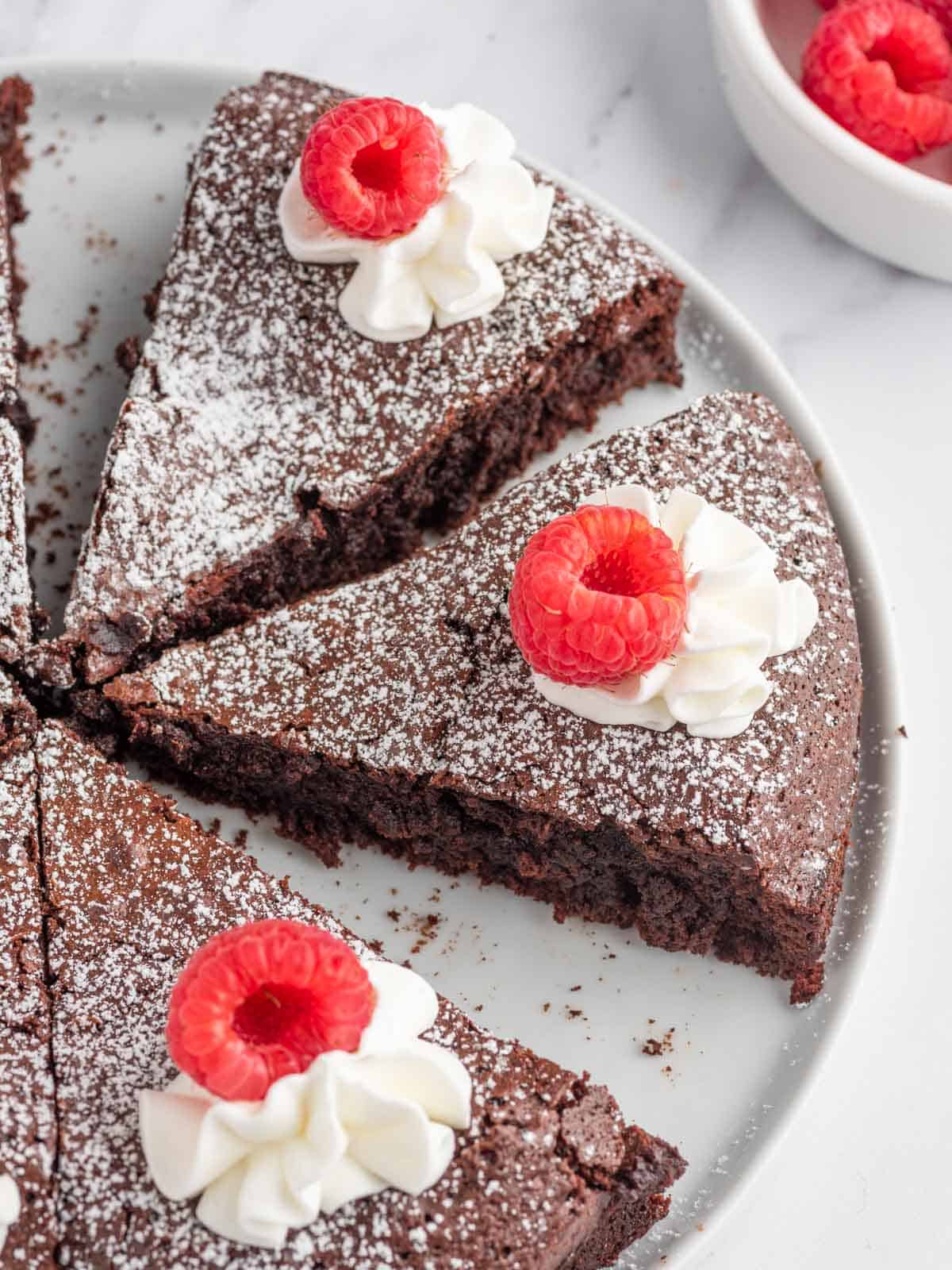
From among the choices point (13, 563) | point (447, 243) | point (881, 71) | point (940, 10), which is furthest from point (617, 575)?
point (940, 10)

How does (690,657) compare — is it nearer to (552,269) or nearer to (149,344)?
(552,269)

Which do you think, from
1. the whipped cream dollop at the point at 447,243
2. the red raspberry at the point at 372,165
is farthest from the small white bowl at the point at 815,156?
the red raspberry at the point at 372,165

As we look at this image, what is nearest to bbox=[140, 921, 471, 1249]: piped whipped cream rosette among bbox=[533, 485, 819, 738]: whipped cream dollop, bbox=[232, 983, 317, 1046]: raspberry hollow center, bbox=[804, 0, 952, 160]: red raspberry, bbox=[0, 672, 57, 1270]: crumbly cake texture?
bbox=[232, 983, 317, 1046]: raspberry hollow center

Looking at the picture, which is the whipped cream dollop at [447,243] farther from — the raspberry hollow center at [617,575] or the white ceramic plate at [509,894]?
the raspberry hollow center at [617,575]

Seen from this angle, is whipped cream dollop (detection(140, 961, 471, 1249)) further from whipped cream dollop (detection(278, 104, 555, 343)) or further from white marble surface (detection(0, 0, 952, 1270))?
whipped cream dollop (detection(278, 104, 555, 343))

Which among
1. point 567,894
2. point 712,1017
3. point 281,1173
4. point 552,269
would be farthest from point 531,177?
point 281,1173
